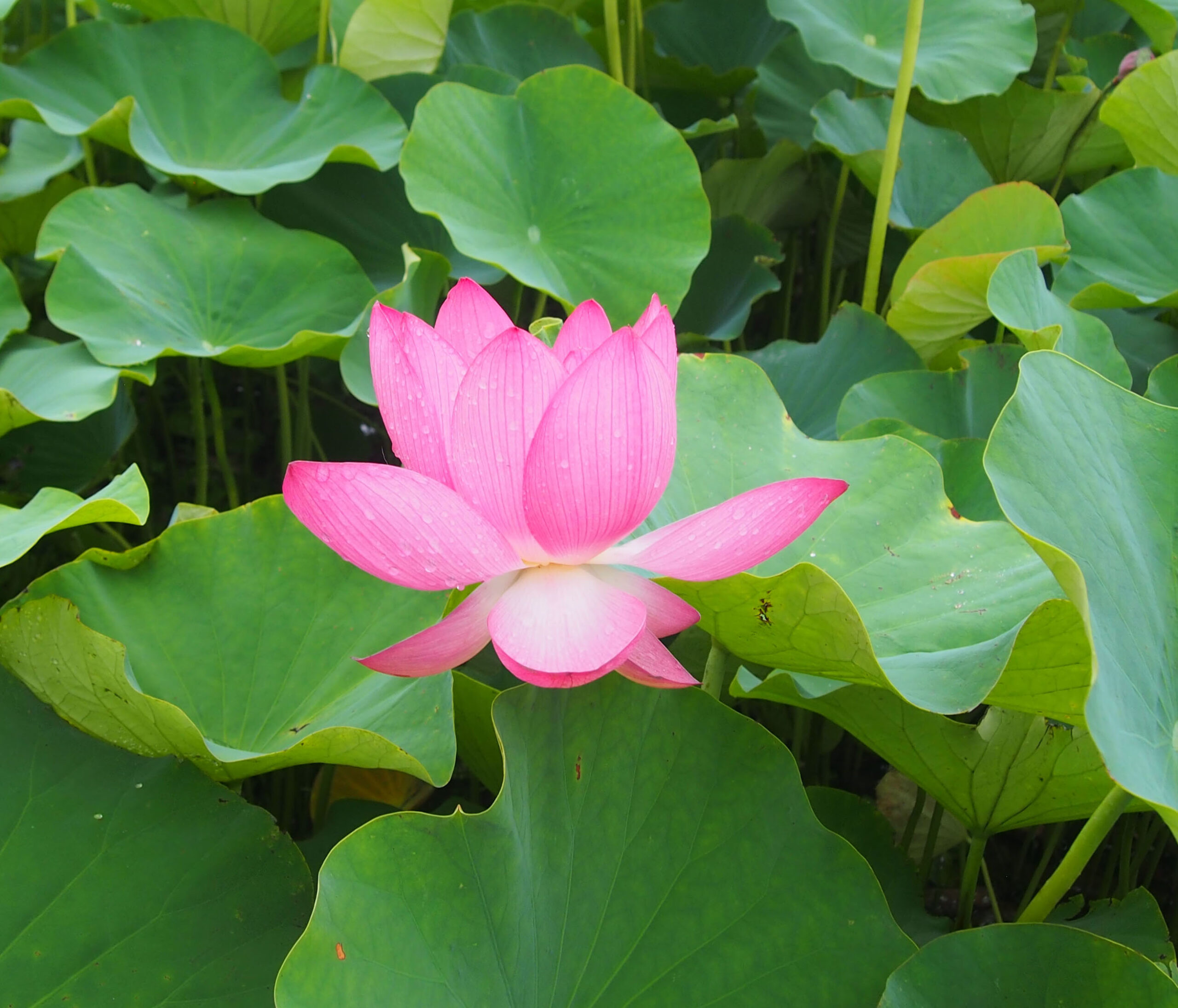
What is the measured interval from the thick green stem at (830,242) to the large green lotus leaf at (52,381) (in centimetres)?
99

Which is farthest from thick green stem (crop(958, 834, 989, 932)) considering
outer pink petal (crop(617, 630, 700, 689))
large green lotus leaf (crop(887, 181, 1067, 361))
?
large green lotus leaf (crop(887, 181, 1067, 361))

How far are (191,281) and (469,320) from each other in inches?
27.4

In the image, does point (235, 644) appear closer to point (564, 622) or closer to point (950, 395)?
point (564, 622)

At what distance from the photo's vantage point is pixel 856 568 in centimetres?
73

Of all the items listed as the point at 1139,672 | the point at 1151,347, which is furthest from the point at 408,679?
the point at 1151,347

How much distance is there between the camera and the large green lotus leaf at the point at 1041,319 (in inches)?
36.1

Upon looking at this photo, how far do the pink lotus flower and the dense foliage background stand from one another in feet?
0.17

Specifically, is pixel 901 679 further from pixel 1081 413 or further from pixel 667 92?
pixel 667 92

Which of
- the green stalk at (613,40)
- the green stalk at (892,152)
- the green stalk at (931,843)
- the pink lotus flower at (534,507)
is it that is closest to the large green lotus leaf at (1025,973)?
the pink lotus flower at (534,507)

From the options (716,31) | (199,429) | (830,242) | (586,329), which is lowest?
(199,429)

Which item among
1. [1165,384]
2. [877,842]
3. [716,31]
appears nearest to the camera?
[877,842]

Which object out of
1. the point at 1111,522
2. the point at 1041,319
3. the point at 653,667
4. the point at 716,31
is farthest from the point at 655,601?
the point at 716,31

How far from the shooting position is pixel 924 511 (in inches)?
29.6

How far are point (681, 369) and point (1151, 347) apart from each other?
79 cm
